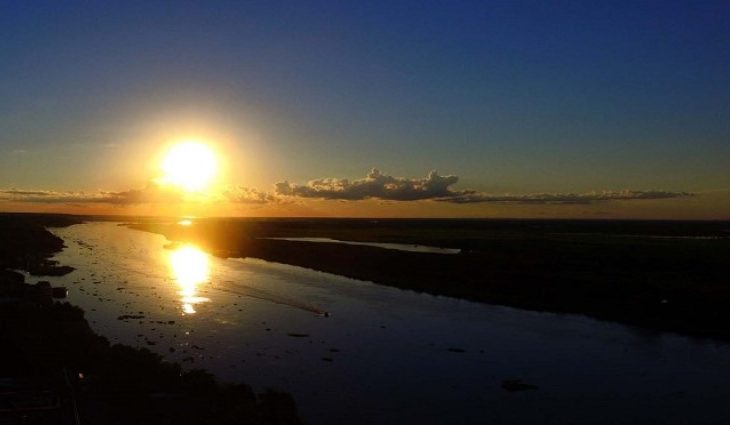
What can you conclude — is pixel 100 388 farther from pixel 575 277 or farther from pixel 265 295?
pixel 575 277

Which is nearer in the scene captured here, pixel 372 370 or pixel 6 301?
pixel 372 370

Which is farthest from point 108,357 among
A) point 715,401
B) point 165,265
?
point 165,265

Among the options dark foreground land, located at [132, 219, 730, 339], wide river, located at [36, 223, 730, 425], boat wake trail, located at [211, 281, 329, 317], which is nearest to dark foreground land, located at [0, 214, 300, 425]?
wide river, located at [36, 223, 730, 425]

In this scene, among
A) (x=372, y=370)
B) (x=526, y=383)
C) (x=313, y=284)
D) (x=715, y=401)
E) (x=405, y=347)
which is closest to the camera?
(x=715, y=401)

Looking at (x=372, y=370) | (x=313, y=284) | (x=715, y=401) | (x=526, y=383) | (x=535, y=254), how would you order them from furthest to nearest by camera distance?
(x=535, y=254), (x=313, y=284), (x=372, y=370), (x=526, y=383), (x=715, y=401)

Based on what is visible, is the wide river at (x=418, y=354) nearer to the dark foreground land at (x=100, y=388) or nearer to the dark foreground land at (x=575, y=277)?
the dark foreground land at (x=100, y=388)

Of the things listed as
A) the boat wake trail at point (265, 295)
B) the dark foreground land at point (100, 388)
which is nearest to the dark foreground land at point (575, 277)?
the boat wake trail at point (265, 295)

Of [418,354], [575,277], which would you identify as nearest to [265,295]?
[418,354]

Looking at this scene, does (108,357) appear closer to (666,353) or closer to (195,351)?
(195,351)
